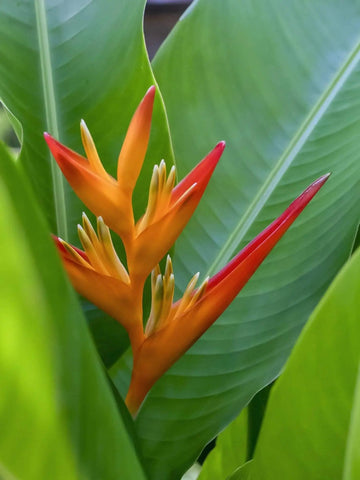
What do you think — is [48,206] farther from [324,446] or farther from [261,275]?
[324,446]

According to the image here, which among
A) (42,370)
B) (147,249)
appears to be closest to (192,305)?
(147,249)

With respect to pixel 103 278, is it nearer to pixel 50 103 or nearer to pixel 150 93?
pixel 150 93

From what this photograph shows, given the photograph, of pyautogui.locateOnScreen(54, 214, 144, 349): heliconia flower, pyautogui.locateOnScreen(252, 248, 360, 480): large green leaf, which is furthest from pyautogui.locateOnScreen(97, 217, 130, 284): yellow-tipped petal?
pyautogui.locateOnScreen(252, 248, 360, 480): large green leaf

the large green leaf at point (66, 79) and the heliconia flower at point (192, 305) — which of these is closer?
the heliconia flower at point (192, 305)

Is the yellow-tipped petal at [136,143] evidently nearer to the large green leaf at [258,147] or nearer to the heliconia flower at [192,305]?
the heliconia flower at [192,305]

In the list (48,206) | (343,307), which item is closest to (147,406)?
(48,206)

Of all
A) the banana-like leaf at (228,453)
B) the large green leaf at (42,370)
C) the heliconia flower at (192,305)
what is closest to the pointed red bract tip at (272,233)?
the heliconia flower at (192,305)
